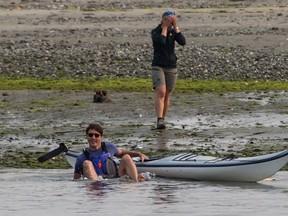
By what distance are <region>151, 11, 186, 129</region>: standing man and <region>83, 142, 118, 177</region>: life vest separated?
354cm

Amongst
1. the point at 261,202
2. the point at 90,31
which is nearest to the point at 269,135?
the point at 261,202

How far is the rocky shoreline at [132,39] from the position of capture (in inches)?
1117

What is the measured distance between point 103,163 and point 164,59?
4021 mm

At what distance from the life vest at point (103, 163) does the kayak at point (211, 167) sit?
0.12 meters

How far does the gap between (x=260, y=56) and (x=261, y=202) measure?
1430 cm

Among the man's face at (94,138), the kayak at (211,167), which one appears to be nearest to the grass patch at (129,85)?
the kayak at (211,167)

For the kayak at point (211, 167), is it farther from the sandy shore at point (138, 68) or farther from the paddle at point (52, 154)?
the sandy shore at point (138, 68)

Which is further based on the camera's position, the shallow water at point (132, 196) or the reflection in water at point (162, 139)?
the reflection in water at point (162, 139)

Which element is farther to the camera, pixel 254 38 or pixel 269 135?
pixel 254 38

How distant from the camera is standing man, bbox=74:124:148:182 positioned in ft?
56.1

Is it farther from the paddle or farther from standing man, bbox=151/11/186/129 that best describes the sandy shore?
the paddle

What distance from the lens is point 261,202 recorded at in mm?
15594

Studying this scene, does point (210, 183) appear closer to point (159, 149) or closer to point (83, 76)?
point (159, 149)

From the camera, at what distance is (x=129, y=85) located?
26.5 meters
